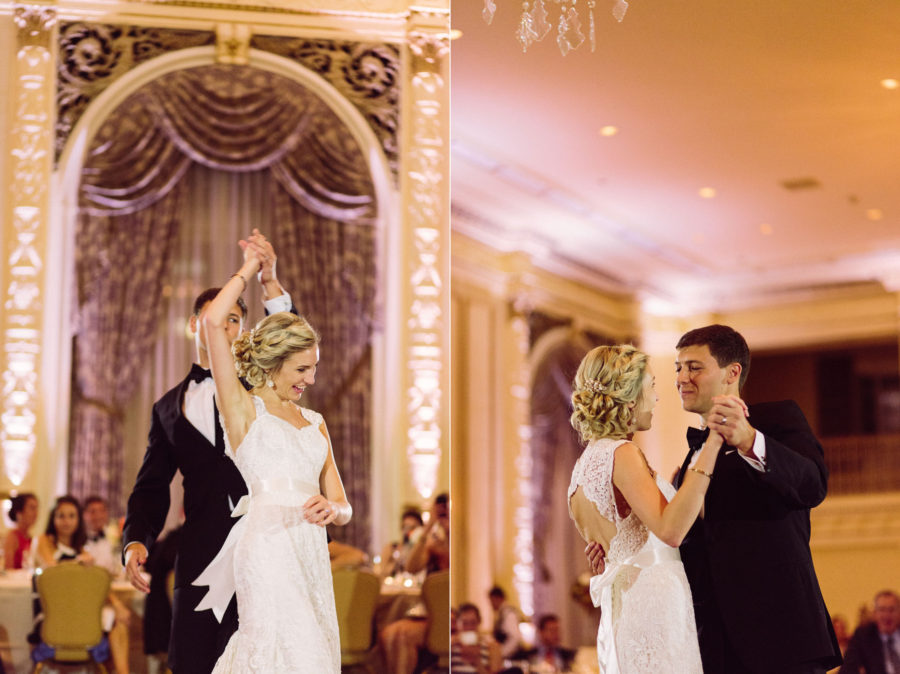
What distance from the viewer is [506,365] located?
1191cm

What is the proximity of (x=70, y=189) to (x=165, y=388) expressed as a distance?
1.61 m

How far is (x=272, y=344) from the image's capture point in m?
3.31

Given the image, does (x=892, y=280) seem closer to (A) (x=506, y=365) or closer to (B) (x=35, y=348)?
(A) (x=506, y=365)

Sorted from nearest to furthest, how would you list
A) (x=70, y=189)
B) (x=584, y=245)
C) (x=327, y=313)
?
(x=70, y=189) → (x=327, y=313) → (x=584, y=245)

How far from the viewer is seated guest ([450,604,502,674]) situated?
809cm

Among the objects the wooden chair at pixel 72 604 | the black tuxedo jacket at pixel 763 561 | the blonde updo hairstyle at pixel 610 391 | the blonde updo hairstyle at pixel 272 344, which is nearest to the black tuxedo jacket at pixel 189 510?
the blonde updo hairstyle at pixel 272 344

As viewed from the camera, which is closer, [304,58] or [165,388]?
[304,58]

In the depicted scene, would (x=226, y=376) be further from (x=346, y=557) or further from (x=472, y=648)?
(x=472, y=648)

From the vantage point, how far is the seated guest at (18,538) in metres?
6.08

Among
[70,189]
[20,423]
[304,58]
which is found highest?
[304,58]

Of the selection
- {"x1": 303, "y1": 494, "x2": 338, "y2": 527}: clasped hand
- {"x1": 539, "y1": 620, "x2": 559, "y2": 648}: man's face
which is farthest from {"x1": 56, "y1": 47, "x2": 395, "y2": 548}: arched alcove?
{"x1": 303, "y1": 494, "x2": 338, "y2": 527}: clasped hand

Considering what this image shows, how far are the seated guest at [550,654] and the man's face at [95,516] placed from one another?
11.4 ft

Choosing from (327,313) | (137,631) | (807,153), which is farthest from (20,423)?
(807,153)

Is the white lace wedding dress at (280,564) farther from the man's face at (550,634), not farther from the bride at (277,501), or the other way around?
the man's face at (550,634)
